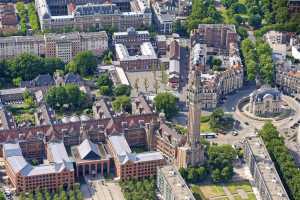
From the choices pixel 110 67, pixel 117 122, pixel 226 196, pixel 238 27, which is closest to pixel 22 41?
pixel 110 67

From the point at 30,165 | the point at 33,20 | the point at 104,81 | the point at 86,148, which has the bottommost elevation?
the point at 30,165

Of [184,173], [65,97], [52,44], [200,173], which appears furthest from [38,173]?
[52,44]

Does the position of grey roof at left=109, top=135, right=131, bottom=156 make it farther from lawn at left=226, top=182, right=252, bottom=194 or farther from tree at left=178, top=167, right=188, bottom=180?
lawn at left=226, top=182, right=252, bottom=194

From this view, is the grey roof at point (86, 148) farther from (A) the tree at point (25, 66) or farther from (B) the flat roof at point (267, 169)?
(A) the tree at point (25, 66)

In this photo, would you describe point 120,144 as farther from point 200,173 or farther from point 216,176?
point 216,176

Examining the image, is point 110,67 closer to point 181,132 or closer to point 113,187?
point 181,132

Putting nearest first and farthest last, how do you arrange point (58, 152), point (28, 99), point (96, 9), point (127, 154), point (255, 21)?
1. point (127, 154)
2. point (58, 152)
3. point (28, 99)
4. point (96, 9)
5. point (255, 21)

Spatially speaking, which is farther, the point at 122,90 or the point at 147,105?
the point at 122,90
